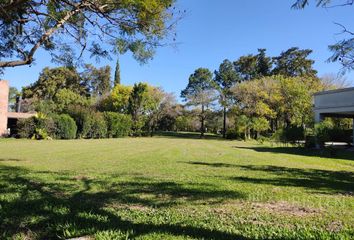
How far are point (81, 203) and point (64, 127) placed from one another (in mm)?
30042

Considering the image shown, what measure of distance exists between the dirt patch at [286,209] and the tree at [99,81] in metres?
59.9

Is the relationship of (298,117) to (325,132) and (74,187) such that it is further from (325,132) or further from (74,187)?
(74,187)

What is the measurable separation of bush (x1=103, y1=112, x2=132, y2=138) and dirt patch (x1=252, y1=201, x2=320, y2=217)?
3711 cm

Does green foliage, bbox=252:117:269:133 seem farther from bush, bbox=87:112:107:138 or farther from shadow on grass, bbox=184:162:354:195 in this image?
shadow on grass, bbox=184:162:354:195

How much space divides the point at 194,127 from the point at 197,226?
68.3 metres

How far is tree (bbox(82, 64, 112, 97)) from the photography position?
63781 mm

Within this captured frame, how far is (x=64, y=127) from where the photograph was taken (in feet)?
111

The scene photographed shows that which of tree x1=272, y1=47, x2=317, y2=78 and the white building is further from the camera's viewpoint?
tree x1=272, y1=47, x2=317, y2=78

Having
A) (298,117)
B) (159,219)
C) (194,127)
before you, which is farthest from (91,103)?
(159,219)

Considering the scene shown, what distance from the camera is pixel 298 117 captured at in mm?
37625

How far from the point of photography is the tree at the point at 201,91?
2210 inches

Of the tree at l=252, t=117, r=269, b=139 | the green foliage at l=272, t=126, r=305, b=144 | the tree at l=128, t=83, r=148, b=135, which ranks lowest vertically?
the green foliage at l=272, t=126, r=305, b=144

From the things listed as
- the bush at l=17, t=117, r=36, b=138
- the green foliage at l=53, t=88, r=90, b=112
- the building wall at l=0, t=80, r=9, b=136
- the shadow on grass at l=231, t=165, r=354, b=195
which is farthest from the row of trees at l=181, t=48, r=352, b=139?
the building wall at l=0, t=80, r=9, b=136

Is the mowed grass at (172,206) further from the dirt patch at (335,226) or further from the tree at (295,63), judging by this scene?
the tree at (295,63)
